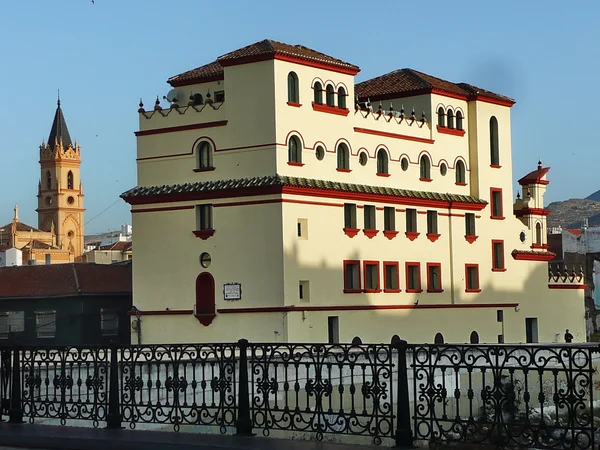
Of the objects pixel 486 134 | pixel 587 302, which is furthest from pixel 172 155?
pixel 587 302

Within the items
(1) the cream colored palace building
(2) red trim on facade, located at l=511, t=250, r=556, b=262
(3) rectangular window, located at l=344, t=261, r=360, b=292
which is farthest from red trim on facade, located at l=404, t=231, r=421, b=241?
(2) red trim on facade, located at l=511, t=250, r=556, b=262

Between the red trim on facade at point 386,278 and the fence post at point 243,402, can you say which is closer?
the fence post at point 243,402

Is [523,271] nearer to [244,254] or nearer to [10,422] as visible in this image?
[244,254]

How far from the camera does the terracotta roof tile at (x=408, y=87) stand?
50094 mm

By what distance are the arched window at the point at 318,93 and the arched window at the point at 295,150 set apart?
82.7 inches

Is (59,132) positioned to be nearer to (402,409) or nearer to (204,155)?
(204,155)

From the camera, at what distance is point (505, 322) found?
5200 cm

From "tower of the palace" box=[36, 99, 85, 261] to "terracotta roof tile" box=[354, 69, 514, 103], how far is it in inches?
3664

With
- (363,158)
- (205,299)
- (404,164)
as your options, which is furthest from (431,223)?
(205,299)

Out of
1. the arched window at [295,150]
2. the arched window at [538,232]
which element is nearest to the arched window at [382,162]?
the arched window at [295,150]

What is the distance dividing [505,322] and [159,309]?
17.0m

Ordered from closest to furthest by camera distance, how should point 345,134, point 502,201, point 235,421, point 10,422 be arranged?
point 235,421, point 10,422, point 345,134, point 502,201

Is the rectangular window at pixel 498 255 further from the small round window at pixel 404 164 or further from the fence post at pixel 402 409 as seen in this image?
the fence post at pixel 402 409

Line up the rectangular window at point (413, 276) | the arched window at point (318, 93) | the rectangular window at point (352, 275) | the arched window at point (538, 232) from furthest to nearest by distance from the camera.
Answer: the arched window at point (538, 232) < the rectangular window at point (413, 276) < the rectangular window at point (352, 275) < the arched window at point (318, 93)
